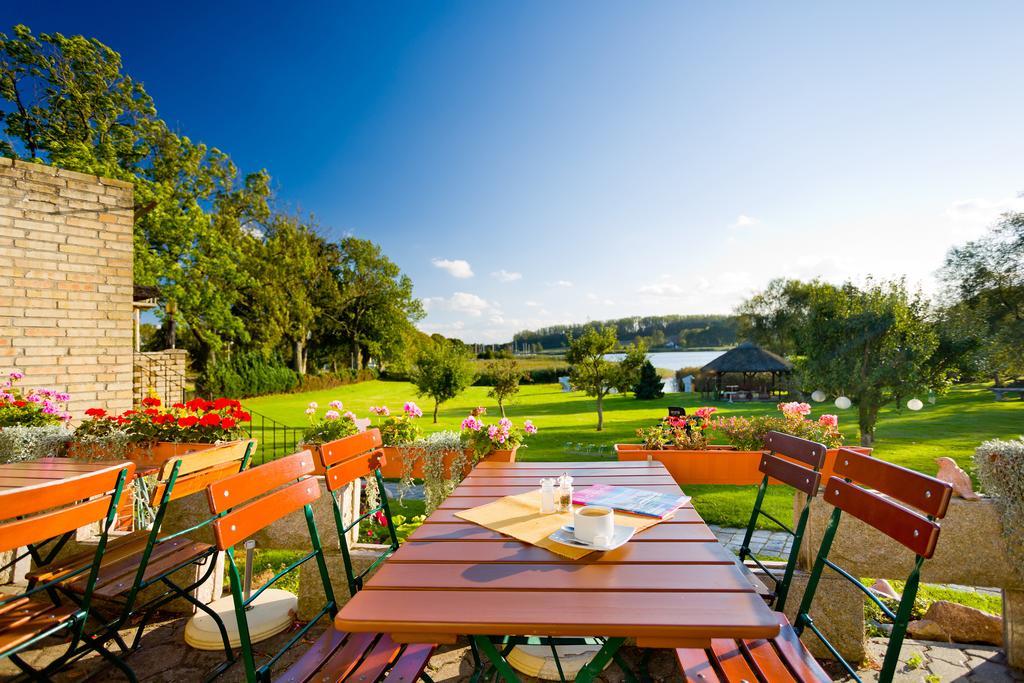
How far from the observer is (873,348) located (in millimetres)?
10930

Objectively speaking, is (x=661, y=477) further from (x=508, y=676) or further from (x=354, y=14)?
(x=354, y=14)

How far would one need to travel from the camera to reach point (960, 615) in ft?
9.06

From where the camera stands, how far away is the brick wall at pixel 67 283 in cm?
666

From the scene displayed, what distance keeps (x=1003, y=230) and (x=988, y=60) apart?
571 inches

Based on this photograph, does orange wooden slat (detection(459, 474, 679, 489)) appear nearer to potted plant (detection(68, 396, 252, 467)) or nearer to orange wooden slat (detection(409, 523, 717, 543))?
orange wooden slat (detection(409, 523, 717, 543))

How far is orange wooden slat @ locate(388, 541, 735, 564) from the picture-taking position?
130cm

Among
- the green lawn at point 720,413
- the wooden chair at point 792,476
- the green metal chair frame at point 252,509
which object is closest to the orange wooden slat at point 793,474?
the wooden chair at point 792,476

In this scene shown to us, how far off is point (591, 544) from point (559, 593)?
0.29 m

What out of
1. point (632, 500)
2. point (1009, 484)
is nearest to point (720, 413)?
point (1009, 484)

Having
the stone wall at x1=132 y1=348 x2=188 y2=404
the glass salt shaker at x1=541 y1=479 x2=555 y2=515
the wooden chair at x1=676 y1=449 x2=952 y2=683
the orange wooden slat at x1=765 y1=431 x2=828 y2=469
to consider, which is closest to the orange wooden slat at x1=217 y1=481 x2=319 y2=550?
the glass salt shaker at x1=541 y1=479 x2=555 y2=515

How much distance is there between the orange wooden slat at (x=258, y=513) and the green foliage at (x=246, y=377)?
2021 centimetres

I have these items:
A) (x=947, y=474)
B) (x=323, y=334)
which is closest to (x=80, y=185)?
(x=947, y=474)

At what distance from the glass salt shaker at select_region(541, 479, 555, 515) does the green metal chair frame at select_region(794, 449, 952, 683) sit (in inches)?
35.8

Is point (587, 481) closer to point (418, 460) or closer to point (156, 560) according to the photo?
point (418, 460)
